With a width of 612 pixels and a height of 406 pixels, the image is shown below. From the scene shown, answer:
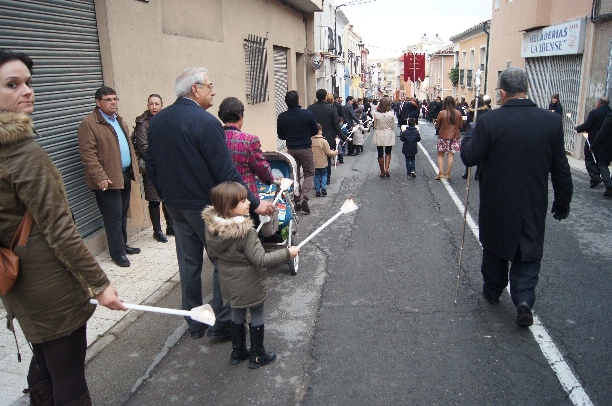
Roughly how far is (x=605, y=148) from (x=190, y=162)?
27.3ft

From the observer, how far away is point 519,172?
13.8 feet


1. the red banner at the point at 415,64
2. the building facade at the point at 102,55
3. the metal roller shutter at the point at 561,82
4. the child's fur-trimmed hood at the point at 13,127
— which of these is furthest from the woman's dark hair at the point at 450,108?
the red banner at the point at 415,64

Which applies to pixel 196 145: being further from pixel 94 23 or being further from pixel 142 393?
pixel 94 23

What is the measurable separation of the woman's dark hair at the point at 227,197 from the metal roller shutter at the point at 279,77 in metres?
12.5

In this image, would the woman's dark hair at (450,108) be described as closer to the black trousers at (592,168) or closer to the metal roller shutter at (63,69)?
the black trousers at (592,168)

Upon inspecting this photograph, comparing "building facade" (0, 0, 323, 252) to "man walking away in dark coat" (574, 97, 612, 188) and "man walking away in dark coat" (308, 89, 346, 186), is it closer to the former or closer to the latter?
"man walking away in dark coat" (308, 89, 346, 186)

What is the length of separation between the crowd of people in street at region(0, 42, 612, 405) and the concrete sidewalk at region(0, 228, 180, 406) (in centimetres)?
20

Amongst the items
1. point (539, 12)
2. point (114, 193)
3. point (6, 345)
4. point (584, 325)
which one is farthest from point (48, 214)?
point (539, 12)

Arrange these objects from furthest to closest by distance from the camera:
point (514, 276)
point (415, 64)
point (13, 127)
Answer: point (415, 64) → point (514, 276) → point (13, 127)

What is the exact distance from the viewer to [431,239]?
22.6ft

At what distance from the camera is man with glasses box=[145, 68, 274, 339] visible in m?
3.75

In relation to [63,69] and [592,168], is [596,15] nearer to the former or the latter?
[592,168]

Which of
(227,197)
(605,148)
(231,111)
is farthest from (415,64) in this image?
(227,197)

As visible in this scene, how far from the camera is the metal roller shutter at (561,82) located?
50.4 ft
